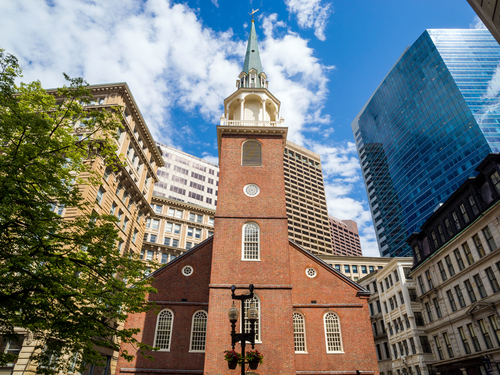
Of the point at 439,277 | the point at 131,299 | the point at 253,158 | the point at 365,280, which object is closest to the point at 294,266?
the point at 253,158

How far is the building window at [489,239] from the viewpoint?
98.2ft

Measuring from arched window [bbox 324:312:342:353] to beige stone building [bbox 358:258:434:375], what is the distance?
23.7 m

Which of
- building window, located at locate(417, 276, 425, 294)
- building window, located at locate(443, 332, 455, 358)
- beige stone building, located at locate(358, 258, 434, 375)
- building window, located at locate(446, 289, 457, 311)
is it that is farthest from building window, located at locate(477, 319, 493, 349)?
beige stone building, located at locate(358, 258, 434, 375)

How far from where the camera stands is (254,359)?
759 inches

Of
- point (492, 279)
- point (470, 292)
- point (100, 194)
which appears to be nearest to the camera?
point (492, 279)

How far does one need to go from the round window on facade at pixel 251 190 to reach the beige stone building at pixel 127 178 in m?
12.7

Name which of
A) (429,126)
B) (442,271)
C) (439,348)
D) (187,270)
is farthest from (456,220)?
(429,126)

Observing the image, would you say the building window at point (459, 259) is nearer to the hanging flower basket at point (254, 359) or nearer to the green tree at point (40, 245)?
the hanging flower basket at point (254, 359)

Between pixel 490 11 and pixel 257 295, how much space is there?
1829cm

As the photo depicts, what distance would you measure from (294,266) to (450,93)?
266 feet

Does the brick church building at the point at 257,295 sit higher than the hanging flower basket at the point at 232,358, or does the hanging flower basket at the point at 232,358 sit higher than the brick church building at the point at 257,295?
the brick church building at the point at 257,295

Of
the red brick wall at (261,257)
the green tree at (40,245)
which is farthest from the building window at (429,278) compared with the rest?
the green tree at (40,245)

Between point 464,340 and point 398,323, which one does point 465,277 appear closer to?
point 464,340

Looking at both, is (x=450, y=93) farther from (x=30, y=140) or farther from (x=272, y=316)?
(x=30, y=140)
